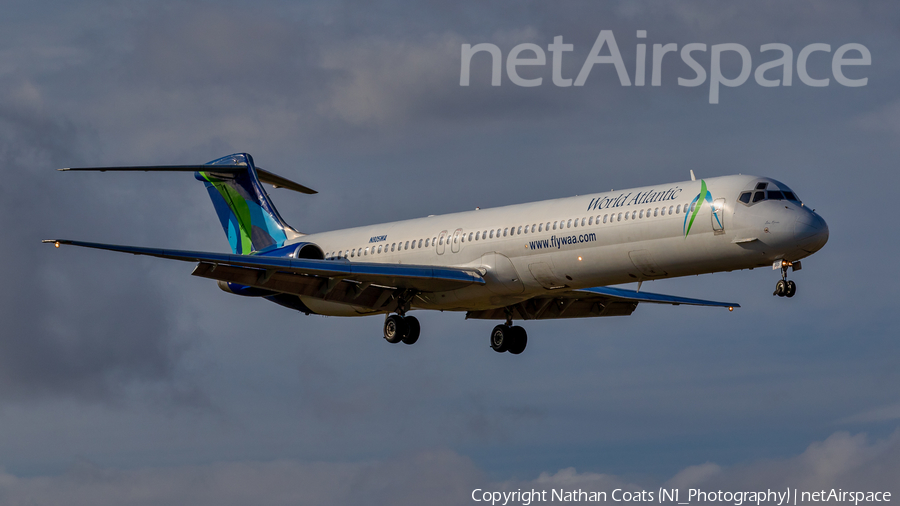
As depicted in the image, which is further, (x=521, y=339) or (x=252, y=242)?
(x=252, y=242)

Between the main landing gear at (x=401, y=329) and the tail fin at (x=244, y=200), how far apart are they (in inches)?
329

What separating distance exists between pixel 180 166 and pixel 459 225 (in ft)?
37.3

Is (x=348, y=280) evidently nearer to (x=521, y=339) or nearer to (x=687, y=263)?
(x=521, y=339)

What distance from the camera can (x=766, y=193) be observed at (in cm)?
2931

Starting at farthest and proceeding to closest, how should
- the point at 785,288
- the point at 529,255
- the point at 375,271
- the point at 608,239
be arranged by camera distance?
1. the point at 375,271
2. the point at 529,255
3. the point at 608,239
4. the point at 785,288

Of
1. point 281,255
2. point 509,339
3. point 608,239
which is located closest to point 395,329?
point 509,339

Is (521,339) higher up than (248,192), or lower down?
lower down

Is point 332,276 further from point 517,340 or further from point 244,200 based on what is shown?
point 244,200

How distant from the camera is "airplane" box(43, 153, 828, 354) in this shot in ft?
95.9

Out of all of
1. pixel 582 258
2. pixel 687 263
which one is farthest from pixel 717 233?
pixel 582 258

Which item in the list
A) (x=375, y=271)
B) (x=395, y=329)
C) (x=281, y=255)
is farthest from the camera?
(x=281, y=255)

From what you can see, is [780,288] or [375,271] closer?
[780,288]

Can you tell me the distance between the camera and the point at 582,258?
103 feet

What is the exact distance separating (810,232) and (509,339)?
451 inches
